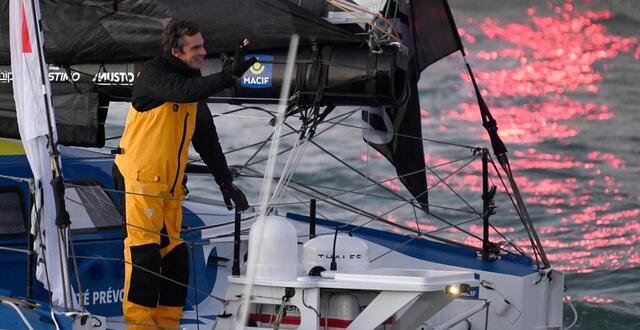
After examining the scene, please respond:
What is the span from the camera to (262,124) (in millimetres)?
14836

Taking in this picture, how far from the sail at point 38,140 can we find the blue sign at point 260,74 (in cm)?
102

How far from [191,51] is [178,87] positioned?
8.9 inches

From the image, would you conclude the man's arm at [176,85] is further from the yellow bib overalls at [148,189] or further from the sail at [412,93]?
the sail at [412,93]

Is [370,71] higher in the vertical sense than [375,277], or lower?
higher

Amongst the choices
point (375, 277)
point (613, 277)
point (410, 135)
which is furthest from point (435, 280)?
point (613, 277)

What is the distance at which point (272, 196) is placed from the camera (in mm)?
6570

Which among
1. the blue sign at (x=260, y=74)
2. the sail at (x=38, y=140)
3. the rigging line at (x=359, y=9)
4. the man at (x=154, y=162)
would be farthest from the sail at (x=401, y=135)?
the sail at (x=38, y=140)

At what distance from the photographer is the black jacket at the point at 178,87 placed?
5707 mm

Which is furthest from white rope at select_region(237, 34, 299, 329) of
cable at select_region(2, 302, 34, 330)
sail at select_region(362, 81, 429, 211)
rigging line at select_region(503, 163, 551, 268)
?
rigging line at select_region(503, 163, 551, 268)

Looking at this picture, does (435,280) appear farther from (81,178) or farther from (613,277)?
(613,277)

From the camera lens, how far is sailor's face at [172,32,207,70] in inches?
236

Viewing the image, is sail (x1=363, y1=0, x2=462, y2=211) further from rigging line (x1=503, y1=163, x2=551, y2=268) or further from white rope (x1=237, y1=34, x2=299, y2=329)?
white rope (x1=237, y1=34, x2=299, y2=329)

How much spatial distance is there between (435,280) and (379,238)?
69.1 inches

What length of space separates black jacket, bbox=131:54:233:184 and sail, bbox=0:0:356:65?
369 millimetres
